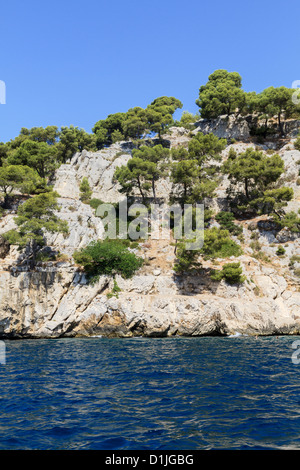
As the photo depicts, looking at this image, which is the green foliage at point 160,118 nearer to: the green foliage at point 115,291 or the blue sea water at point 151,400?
the green foliage at point 115,291

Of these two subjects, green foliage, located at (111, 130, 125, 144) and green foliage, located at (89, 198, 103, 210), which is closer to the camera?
green foliage, located at (89, 198, 103, 210)

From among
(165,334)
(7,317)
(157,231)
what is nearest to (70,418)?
(165,334)

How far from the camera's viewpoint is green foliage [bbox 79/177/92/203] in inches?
2584

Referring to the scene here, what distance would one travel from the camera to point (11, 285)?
3856cm

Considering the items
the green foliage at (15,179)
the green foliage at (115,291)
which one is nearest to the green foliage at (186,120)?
the green foliage at (15,179)

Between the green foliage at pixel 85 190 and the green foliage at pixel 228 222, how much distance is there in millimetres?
25652

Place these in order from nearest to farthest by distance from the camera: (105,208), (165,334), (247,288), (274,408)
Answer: (274,408), (165,334), (247,288), (105,208)

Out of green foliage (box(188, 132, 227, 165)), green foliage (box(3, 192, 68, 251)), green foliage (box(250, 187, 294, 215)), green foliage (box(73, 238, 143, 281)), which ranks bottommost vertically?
green foliage (box(73, 238, 143, 281))

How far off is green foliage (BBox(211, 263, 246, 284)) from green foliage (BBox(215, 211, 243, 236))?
516 inches

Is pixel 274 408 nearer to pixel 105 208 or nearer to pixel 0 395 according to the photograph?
pixel 0 395

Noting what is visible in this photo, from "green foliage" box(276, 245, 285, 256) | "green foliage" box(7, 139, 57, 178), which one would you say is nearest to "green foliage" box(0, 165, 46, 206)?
"green foliage" box(7, 139, 57, 178)

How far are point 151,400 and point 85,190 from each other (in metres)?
57.3

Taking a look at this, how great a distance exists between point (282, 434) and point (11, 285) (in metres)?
34.3

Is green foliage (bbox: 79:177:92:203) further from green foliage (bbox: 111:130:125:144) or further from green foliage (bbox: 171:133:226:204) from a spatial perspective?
green foliage (bbox: 111:130:125:144)
